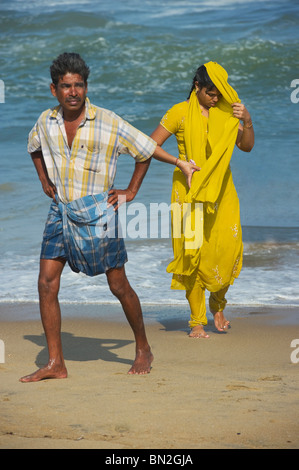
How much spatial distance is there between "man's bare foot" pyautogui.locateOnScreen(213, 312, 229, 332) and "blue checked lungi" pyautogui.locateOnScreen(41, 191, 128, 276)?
1.40m

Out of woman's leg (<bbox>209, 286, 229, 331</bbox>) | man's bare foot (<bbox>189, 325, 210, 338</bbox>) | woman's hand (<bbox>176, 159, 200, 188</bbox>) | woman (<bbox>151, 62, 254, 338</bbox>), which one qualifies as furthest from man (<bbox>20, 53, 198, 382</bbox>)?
woman's leg (<bbox>209, 286, 229, 331</bbox>)

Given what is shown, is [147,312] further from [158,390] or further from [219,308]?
[158,390]

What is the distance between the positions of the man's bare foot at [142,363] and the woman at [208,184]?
877 mm

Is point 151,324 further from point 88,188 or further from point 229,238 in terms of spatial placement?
point 88,188

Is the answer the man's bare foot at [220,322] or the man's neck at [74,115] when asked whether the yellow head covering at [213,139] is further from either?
the man's neck at [74,115]

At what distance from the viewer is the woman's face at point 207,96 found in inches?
196

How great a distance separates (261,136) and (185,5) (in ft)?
33.7

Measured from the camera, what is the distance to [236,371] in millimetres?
4234

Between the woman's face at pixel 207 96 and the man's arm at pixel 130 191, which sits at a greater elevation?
the woman's face at pixel 207 96

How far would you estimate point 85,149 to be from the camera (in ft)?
13.0

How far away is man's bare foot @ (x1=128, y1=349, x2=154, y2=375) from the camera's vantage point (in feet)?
13.8

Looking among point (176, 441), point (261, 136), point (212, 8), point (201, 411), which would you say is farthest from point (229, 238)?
point (212, 8)
